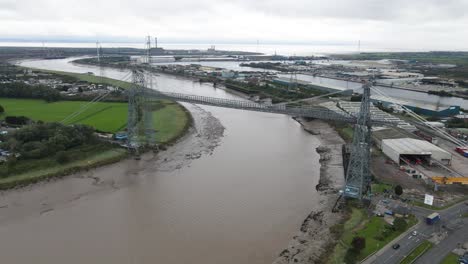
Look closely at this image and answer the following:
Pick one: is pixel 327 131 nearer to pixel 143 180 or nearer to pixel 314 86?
pixel 143 180

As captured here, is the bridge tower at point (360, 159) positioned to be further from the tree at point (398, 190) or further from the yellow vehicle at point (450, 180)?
the yellow vehicle at point (450, 180)

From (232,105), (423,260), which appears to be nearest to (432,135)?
(232,105)

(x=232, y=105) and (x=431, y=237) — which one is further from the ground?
(x=232, y=105)

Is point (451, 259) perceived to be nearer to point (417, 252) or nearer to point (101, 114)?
point (417, 252)

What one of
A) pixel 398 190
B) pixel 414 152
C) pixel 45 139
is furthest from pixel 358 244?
pixel 45 139

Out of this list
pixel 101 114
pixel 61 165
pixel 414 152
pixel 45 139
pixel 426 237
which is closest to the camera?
pixel 426 237

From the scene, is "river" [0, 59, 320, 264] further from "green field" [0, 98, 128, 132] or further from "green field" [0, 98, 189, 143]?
"green field" [0, 98, 128, 132]
